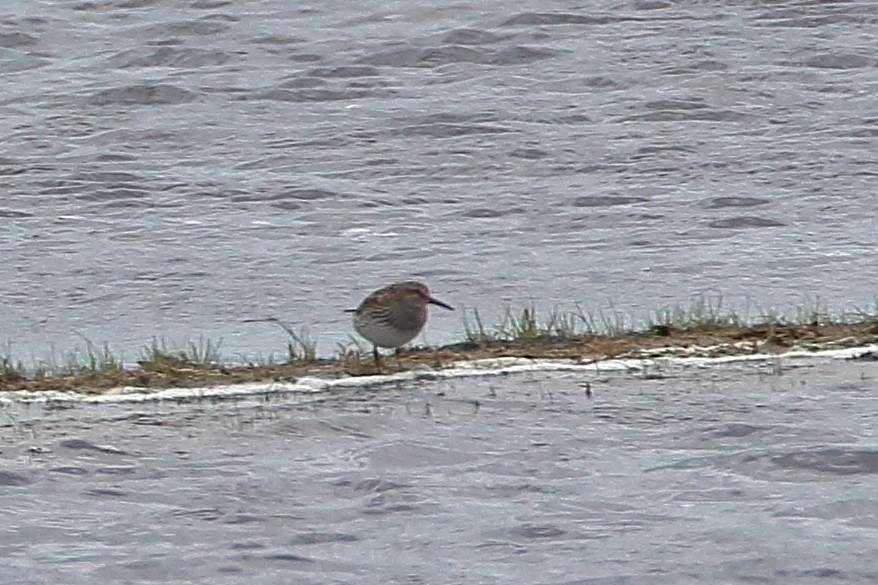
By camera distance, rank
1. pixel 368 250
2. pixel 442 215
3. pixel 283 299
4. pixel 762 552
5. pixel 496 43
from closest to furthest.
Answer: pixel 762 552
pixel 283 299
pixel 368 250
pixel 442 215
pixel 496 43

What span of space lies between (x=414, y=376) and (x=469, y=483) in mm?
1662

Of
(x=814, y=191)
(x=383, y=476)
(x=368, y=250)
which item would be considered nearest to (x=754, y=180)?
(x=814, y=191)

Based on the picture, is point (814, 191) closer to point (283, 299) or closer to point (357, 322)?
point (283, 299)

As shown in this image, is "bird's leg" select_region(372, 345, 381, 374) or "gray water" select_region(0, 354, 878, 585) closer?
"gray water" select_region(0, 354, 878, 585)

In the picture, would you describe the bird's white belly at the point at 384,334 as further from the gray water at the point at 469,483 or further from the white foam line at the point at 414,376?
the gray water at the point at 469,483

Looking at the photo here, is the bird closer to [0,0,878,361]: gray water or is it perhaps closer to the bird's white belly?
the bird's white belly

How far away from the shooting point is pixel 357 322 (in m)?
11.3

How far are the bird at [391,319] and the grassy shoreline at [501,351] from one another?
0.47 ft

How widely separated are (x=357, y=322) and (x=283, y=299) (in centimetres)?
440

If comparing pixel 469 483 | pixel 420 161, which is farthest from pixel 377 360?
pixel 420 161

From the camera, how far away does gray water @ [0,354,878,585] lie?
27.4ft

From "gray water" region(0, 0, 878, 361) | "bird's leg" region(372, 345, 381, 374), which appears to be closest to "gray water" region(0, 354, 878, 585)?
"bird's leg" region(372, 345, 381, 374)

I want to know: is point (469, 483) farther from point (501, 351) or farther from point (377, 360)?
point (501, 351)

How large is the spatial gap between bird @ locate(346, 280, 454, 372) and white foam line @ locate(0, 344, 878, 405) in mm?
213
